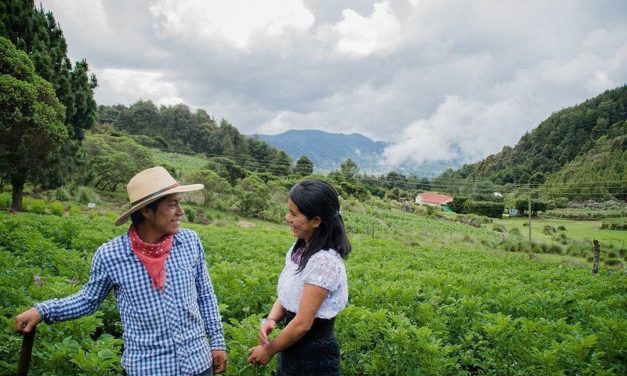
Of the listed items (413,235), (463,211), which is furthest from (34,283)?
(463,211)

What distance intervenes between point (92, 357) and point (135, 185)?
129 cm

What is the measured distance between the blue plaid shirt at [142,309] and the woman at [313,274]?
52 centimetres

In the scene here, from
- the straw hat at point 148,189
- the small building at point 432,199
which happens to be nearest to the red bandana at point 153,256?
the straw hat at point 148,189

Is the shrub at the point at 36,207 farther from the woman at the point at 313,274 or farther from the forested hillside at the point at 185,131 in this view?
the forested hillside at the point at 185,131

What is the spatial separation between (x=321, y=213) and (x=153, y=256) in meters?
1.08

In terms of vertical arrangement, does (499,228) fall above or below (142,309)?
below

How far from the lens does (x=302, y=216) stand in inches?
106

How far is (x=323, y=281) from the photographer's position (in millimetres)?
2520

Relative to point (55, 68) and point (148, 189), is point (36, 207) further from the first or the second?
point (148, 189)

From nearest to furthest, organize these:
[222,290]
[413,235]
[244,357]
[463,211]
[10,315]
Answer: [244,357] < [10,315] < [222,290] < [413,235] < [463,211]

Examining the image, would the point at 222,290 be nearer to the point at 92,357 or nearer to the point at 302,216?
the point at 92,357

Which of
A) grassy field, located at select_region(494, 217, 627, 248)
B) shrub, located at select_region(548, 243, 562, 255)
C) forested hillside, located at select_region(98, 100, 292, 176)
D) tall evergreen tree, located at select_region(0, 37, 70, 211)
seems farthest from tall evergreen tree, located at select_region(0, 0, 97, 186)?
forested hillside, located at select_region(98, 100, 292, 176)

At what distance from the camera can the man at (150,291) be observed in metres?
2.46

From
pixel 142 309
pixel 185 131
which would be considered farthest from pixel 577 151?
pixel 142 309
